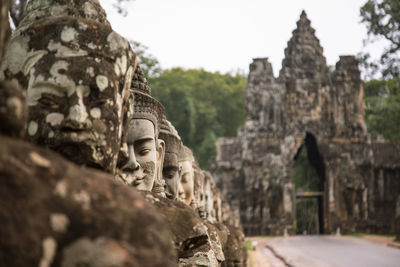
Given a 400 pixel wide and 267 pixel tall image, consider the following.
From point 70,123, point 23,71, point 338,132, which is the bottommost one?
point 70,123

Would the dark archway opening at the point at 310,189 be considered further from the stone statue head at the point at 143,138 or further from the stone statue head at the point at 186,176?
the stone statue head at the point at 143,138

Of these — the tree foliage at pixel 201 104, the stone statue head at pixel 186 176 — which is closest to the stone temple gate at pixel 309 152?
the tree foliage at pixel 201 104

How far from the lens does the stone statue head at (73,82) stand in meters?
2.57

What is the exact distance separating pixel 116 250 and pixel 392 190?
32629mm

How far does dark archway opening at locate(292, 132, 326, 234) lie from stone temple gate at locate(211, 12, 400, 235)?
170mm

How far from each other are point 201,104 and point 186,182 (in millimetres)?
40399

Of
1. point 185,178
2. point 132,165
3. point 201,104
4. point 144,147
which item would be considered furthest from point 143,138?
point 201,104

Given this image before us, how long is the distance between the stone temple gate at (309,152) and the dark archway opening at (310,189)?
17 cm

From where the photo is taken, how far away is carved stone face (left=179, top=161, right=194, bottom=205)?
23.0 ft

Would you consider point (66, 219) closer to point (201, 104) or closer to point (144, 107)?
point (144, 107)

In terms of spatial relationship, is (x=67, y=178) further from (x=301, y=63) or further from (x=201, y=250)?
(x=301, y=63)

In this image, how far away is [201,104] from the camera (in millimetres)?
47375

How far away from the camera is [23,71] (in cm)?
278

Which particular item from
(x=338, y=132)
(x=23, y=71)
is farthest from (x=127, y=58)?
(x=338, y=132)
